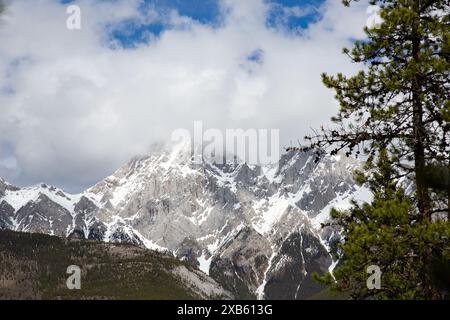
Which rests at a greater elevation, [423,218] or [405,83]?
[405,83]

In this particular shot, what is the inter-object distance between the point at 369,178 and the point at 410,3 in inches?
250

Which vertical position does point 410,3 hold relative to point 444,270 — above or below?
above

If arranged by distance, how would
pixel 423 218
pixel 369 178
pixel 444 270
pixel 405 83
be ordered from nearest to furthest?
1. pixel 444 270
2. pixel 423 218
3. pixel 405 83
4. pixel 369 178

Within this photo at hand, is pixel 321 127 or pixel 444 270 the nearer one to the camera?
pixel 444 270

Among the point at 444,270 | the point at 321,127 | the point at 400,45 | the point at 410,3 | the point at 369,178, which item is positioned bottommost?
the point at 444,270

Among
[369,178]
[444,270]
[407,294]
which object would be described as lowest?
[407,294]

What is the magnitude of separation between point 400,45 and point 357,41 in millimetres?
1437

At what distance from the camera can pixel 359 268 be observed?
17.8m

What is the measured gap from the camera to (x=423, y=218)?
17.8 m
